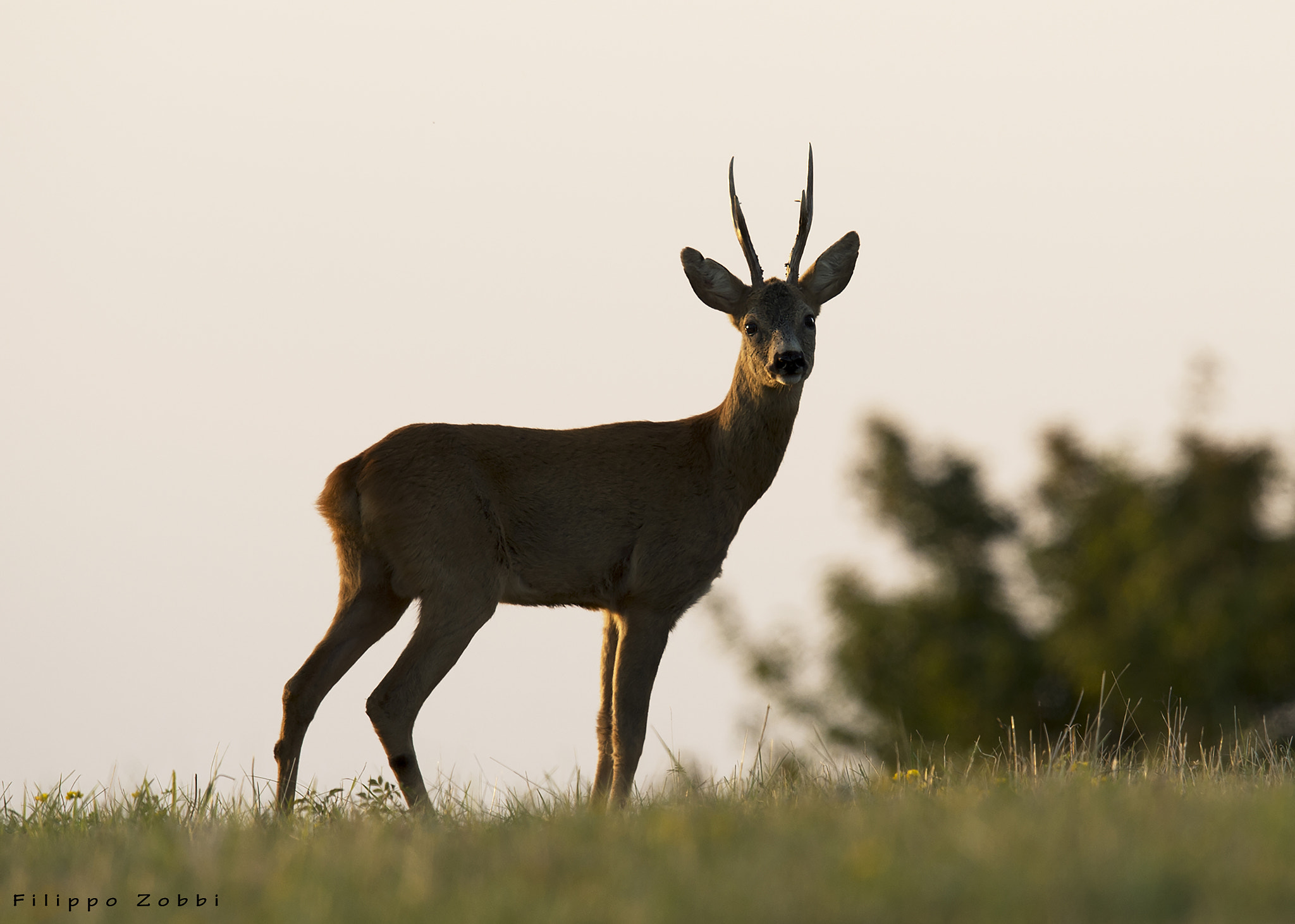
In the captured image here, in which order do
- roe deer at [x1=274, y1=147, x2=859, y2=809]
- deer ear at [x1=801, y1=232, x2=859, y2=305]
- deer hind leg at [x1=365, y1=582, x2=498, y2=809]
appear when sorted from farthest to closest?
deer ear at [x1=801, y1=232, x2=859, y2=305], roe deer at [x1=274, y1=147, x2=859, y2=809], deer hind leg at [x1=365, y1=582, x2=498, y2=809]

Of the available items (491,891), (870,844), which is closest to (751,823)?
(870,844)

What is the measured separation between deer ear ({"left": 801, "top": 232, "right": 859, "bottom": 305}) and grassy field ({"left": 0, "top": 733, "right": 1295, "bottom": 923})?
3630mm

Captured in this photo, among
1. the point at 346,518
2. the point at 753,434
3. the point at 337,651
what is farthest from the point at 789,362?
the point at 337,651

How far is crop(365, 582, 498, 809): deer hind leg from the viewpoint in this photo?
7.00 metres

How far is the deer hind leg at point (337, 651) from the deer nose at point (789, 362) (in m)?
2.27

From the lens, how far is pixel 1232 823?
4074mm

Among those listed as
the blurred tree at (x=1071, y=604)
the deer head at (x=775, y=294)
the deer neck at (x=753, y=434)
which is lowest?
the deer neck at (x=753, y=434)

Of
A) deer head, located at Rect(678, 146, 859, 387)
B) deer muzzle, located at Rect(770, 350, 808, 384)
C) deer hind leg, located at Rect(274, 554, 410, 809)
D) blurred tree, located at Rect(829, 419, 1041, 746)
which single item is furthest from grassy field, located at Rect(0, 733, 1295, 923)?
blurred tree, located at Rect(829, 419, 1041, 746)

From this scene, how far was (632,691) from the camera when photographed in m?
7.44

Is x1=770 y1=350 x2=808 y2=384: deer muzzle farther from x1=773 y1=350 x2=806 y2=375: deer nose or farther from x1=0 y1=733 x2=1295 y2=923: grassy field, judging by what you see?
x1=0 y1=733 x2=1295 y2=923: grassy field

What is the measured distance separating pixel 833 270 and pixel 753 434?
127 centimetres

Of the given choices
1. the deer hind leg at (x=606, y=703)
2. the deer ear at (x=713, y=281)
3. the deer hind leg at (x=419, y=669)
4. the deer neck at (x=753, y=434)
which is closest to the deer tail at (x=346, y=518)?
the deer hind leg at (x=419, y=669)

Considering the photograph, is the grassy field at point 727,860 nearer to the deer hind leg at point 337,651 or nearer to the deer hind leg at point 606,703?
the deer hind leg at point 337,651

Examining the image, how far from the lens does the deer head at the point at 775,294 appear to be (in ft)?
26.0
